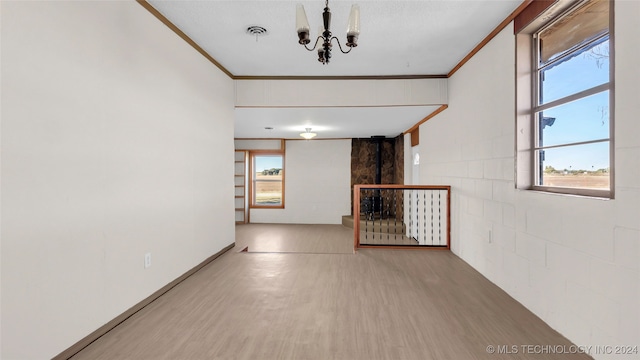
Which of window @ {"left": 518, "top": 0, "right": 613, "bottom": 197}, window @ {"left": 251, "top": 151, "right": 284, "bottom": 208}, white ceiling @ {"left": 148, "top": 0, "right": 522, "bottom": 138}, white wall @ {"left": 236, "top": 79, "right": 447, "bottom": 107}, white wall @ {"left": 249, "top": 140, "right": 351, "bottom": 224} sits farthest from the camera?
window @ {"left": 251, "top": 151, "right": 284, "bottom": 208}

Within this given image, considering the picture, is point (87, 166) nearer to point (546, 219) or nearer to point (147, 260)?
point (147, 260)

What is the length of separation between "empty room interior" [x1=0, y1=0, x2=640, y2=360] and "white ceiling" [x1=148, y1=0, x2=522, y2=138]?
0.03 meters

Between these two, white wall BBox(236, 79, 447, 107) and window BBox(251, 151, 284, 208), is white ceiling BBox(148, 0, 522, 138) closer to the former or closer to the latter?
white wall BBox(236, 79, 447, 107)

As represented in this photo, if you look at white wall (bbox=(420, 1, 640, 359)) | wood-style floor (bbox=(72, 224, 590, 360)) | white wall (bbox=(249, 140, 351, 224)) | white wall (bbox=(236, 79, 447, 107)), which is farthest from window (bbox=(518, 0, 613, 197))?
white wall (bbox=(249, 140, 351, 224))

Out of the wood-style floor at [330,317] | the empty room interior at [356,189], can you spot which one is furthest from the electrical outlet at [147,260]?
the wood-style floor at [330,317]

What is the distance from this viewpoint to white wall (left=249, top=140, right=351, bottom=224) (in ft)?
29.8

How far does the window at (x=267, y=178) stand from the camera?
30.3 feet

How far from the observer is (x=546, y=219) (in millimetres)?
2367

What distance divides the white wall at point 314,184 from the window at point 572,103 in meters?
6.45

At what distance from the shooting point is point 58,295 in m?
1.85

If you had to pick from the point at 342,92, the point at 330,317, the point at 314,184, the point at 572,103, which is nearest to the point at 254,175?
the point at 314,184

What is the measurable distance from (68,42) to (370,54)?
2908mm

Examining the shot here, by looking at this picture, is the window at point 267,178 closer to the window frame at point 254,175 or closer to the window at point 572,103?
the window frame at point 254,175

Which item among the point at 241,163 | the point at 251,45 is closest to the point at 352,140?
the point at 241,163
